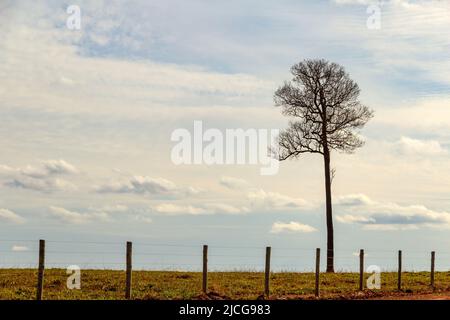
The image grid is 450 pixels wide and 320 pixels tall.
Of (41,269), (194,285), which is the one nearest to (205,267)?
(194,285)

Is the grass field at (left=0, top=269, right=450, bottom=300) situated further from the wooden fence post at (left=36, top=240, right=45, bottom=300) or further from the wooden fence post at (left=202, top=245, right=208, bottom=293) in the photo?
the wooden fence post at (left=36, top=240, right=45, bottom=300)

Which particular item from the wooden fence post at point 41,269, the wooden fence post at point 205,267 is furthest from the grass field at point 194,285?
the wooden fence post at point 41,269

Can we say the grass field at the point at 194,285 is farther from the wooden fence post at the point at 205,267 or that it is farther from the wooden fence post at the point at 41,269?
the wooden fence post at the point at 41,269

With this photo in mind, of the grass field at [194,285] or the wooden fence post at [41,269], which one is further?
the grass field at [194,285]

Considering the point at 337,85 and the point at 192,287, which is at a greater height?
the point at 337,85

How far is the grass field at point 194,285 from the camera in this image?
83.1 ft

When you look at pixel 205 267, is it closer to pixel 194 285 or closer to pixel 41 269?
pixel 194 285

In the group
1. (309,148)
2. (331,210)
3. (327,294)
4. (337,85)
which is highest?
(337,85)

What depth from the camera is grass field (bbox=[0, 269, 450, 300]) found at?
25333 mm

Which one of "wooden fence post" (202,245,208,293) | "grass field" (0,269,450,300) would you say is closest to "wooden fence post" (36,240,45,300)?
"grass field" (0,269,450,300)
